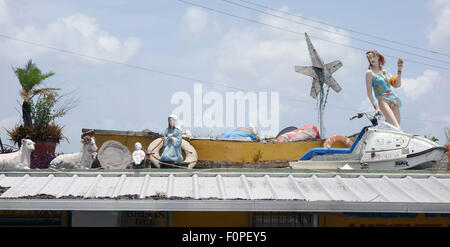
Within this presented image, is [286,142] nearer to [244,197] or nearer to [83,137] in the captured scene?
[83,137]

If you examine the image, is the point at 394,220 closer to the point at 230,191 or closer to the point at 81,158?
the point at 230,191

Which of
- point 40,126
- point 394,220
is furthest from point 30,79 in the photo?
point 394,220

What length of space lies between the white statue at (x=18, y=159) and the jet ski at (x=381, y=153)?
709 cm

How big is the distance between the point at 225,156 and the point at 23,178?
24.2 ft

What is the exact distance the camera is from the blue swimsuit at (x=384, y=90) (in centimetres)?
1694

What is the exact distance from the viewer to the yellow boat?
1741cm

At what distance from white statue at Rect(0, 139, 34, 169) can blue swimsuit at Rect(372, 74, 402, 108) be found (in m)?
9.85

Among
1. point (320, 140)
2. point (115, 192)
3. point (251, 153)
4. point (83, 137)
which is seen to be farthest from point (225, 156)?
point (115, 192)

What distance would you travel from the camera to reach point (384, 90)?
55.7ft

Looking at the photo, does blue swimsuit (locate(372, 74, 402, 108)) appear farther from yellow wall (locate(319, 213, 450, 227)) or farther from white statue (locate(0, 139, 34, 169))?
white statue (locate(0, 139, 34, 169))

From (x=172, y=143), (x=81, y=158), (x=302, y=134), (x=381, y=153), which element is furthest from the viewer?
(x=302, y=134)

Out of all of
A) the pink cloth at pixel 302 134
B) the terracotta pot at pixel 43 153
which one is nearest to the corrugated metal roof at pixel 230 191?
the terracotta pot at pixel 43 153

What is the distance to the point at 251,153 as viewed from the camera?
720 inches

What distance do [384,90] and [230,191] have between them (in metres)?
7.70
